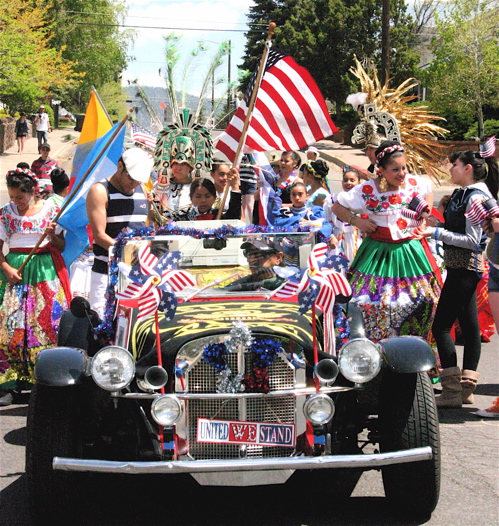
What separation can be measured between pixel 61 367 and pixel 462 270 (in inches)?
134

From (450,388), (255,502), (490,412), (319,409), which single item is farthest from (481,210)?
(255,502)

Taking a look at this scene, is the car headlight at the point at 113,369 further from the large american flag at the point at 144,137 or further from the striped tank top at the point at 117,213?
the large american flag at the point at 144,137

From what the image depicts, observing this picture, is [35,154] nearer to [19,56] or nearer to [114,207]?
[19,56]

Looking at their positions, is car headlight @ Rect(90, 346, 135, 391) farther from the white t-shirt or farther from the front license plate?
the white t-shirt

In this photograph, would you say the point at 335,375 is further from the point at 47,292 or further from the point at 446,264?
the point at 47,292

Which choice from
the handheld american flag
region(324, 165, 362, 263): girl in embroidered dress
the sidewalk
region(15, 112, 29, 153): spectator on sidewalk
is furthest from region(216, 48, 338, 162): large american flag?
region(15, 112, 29, 153): spectator on sidewalk

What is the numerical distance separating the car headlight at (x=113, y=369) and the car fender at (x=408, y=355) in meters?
1.39

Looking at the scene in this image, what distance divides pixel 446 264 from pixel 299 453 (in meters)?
2.83

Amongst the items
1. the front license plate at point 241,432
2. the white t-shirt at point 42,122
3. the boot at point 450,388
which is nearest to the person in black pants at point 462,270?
the boot at point 450,388

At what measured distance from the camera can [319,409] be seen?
4.41 m

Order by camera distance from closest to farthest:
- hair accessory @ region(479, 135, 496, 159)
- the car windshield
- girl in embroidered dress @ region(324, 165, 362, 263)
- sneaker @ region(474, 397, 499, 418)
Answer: the car windshield < sneaker @ region(474, 397, 499, 418) < hair accessory @ region(479, 135, 496, 159) < girl in embroidered dress @ region(324, 165, 362, 263)

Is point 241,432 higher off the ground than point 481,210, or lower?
lower

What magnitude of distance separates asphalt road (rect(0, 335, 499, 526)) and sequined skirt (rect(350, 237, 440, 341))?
1.25 m

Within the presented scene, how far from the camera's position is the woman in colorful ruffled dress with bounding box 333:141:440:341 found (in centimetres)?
661
